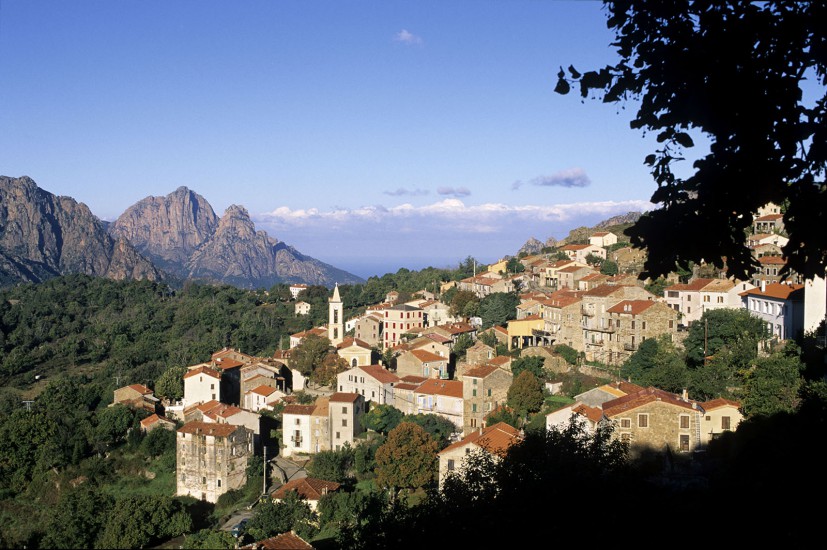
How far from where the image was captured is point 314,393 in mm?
39062

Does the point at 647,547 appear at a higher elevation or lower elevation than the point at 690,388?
higher

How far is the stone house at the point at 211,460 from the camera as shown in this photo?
30594 millimetres

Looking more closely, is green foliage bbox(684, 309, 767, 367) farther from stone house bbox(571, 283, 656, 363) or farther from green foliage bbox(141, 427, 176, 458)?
green foliage bbox(141, 427, 176, 458)

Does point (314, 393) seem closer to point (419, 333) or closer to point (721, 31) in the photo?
point (419, 333)

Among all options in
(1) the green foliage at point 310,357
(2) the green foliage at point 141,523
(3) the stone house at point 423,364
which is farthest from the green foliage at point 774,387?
(1) the green foliage at point 310,357

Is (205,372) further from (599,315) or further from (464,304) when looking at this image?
(599,315)

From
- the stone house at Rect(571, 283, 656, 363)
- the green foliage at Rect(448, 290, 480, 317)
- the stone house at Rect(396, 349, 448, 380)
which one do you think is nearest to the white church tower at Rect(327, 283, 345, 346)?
the green foliage at Rect(448, 290, 480, 317)

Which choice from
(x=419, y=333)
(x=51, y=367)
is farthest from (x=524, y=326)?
(x=51, y=367)

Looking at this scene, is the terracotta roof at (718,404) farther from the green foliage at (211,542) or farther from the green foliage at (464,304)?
the green foliage at (464,304)

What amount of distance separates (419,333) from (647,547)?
3630cm

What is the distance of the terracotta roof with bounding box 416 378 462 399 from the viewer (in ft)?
103

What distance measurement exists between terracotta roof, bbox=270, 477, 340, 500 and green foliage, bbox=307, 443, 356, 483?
2.00 ft

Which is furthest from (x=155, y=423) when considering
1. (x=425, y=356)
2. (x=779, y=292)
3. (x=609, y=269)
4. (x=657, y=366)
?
(x=779, y=292)

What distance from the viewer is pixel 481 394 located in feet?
97.9
